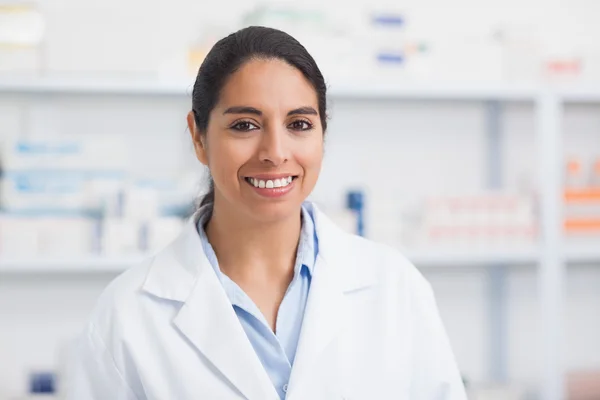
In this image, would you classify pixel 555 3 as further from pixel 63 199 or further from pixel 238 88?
pixel 238 88

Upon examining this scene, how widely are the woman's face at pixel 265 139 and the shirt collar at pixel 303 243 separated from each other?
0.38 feet

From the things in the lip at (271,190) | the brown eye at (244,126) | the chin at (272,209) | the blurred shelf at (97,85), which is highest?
the blurred shelf at (97,85)

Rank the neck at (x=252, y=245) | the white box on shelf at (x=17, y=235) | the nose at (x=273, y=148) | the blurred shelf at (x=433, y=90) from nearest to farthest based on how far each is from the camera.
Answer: the nose at (x=273, y=148)
the neck at (x=252, y=245)
the white box on shelf at (x=17, y=235)
the blurred shelf at (x=433, y=90)

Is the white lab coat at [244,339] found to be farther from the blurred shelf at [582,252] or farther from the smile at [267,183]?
the blurred shelf at [582,252]

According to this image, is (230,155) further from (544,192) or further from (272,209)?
(544,192)

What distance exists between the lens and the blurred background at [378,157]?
7.71 ft

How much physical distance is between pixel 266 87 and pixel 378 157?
1593 mm

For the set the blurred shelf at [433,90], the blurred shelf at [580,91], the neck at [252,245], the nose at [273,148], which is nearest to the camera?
the nose at [273,148]

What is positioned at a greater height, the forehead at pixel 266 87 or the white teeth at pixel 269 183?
the forehead at pixel 266 87

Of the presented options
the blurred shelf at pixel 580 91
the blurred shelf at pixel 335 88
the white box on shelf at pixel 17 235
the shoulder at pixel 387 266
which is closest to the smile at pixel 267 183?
the shoulder at pixel 387 266

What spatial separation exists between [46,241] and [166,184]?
0.35 meters

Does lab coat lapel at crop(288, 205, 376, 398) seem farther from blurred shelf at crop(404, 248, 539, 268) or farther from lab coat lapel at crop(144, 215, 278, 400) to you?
blurred shelf at crop(404, 248, 539, 268)

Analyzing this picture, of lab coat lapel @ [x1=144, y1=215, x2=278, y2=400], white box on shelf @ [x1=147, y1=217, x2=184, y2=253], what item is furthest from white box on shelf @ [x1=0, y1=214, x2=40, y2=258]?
lab coat lapel @ [x1=144, y1=215, x2=278, y2=400]

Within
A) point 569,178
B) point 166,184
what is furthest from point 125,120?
point 569,178
